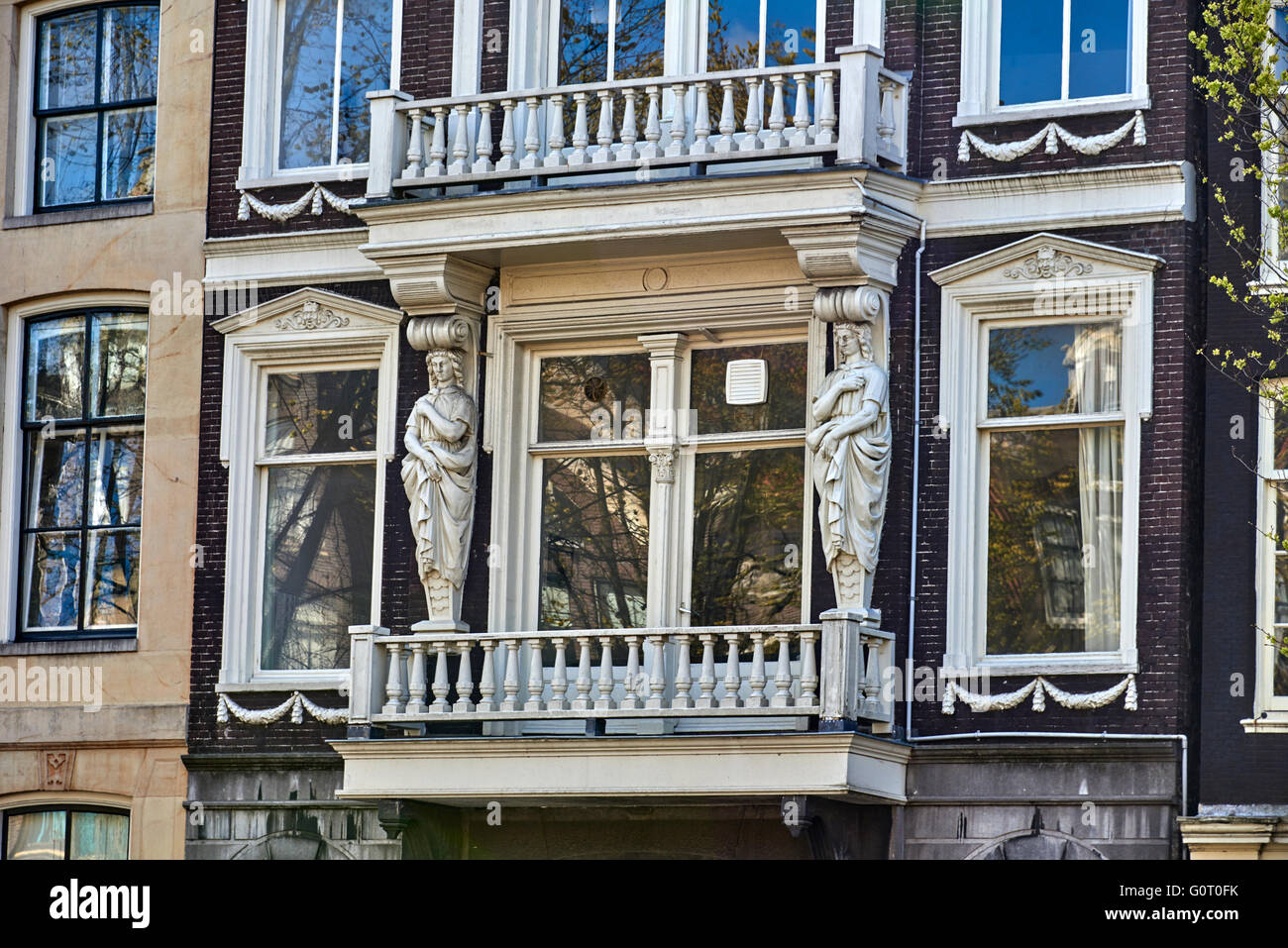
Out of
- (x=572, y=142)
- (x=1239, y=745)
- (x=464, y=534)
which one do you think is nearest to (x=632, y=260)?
(x=572, y=142)

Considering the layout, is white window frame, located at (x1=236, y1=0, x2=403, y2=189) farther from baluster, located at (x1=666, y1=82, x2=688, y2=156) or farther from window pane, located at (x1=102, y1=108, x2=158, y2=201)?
baluster, located at (x1=666, y1=82, x2=688, y2=156)

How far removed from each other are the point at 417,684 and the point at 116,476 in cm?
387

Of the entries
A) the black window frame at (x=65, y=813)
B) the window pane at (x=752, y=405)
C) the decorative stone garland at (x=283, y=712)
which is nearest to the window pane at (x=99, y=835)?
the black window frame at (x=65, y=813)

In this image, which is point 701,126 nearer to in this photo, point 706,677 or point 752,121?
point 752,121

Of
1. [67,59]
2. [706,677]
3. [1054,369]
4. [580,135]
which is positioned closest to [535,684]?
[706,677]

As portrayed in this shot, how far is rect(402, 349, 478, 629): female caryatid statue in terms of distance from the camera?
20.7m

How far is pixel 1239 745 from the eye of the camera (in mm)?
18719

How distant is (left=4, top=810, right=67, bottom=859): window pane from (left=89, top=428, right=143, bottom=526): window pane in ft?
7.63

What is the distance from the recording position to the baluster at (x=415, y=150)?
2080 cm

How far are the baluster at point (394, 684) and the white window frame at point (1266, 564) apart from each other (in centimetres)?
588

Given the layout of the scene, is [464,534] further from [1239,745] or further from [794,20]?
[1239,745]

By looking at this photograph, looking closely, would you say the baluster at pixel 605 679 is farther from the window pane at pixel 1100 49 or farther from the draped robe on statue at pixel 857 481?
the window pane at pixel 1100 49

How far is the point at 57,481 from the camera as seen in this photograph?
74.9ft
